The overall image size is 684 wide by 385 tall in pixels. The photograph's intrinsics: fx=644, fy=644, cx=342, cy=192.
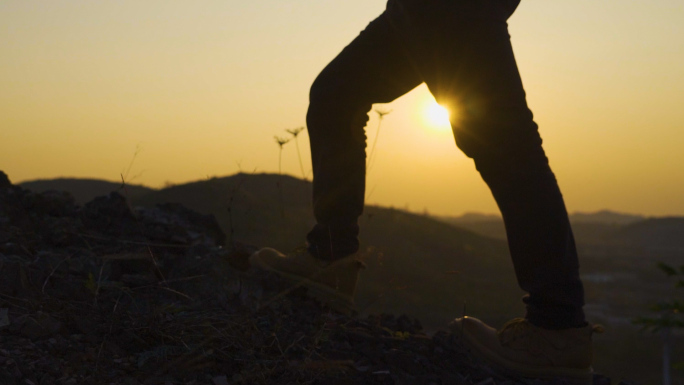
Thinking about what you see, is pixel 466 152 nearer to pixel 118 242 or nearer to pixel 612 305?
pixel 118 242

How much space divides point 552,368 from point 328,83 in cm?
134

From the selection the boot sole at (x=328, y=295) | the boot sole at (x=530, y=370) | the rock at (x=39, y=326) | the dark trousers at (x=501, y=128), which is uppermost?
the dark trousers at (x=501, y=128)

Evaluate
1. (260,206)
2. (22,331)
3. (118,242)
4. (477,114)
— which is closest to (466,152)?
(477,114)

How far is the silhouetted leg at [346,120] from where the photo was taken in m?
2.41

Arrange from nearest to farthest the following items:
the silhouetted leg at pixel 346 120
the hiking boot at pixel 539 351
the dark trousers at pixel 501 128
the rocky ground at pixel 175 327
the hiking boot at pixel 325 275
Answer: the rocky ground at pixel 175 327, the dark trousers at pixel 501 128, the hiking boot at pixel 539 351, the silhouetted leg at pixel 346 120, the hiking boot at pixel 325 275

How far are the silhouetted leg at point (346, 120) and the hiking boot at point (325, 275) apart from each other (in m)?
0.04

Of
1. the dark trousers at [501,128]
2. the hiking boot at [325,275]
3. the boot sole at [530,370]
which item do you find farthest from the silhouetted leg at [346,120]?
the boot sole at [530,370]

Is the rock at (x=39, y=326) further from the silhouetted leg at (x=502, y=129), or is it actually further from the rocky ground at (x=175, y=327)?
the silhouetted leg at (x=502, y=129)

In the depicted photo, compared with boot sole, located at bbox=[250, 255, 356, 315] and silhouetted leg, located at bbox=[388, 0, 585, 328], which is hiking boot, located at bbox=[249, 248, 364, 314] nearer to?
boot sole, located at bbox=[250, 255, 356, 315]

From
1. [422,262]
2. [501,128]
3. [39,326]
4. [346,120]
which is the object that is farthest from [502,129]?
[422,262]

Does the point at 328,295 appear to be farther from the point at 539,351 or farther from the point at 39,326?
the point at 39,326

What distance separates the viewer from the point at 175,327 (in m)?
2.09

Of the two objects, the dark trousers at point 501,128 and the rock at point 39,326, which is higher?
the dark trousers at point 501,128

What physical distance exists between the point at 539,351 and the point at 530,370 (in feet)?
0.32
